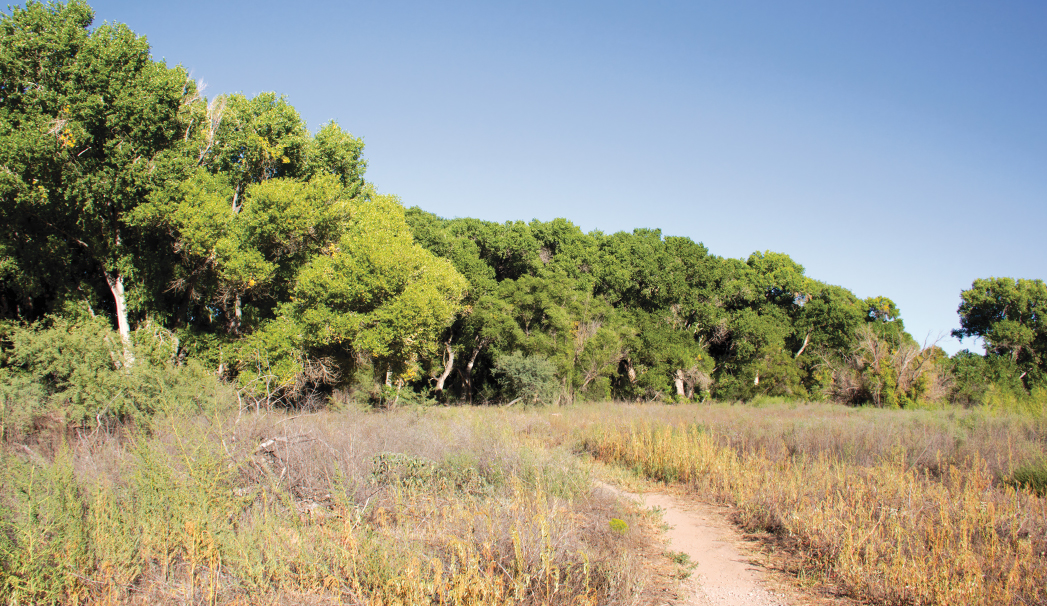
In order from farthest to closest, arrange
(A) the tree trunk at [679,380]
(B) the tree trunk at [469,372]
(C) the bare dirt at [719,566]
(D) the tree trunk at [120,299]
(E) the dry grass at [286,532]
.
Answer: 1. (A) the tree trunk at [679,380]
2. (B) the tree trunk at [469,372]
3. (D) the tree trunk at [120,299]
4. (C) the bare dirt at [719,566]
5. (E) the dry grass at [286,532]

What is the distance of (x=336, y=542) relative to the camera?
198 inches

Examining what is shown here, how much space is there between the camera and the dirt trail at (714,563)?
534 cm

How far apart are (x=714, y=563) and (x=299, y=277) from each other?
16841 mm

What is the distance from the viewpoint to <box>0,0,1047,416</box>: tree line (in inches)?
636

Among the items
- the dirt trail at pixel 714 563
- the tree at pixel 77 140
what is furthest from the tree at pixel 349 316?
the dirt trail at pixel 714 563

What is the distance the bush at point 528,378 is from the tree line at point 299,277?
112mm

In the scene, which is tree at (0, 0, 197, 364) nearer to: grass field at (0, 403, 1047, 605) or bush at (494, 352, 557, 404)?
grass field at (0, 403, 1047, 605)

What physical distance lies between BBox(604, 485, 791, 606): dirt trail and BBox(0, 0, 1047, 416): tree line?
6.19m

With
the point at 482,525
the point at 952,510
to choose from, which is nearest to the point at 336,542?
→ the point at 482,525

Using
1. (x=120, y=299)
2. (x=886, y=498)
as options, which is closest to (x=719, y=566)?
(x=886, y=498)

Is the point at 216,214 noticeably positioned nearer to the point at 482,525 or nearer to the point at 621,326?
the point at 482,525

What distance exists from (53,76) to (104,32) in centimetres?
202

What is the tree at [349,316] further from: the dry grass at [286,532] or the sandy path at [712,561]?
the sandy path at [712,561]

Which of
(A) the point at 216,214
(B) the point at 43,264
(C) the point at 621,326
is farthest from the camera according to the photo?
(C) the point at 621,326
